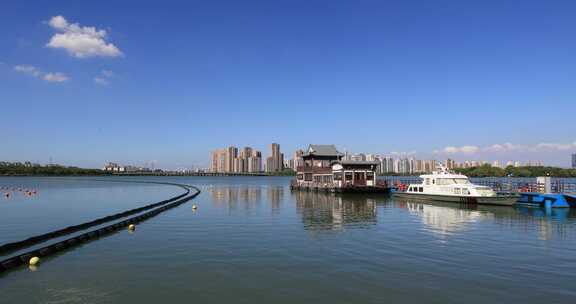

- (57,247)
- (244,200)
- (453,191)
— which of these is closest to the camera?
(57,247)

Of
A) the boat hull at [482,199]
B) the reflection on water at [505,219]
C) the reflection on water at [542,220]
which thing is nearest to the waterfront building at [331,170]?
the boat hull at [482,199]

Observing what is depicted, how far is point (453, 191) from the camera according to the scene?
2026 inches

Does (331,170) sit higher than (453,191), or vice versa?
(331,170)

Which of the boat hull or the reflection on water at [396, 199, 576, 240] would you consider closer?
the reflection on water at [396, 199, 576, 240]

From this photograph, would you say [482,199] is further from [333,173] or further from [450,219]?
[333,173]

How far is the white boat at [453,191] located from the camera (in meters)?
47.5

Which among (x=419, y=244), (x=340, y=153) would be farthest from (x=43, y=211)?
(x=340, y=153)

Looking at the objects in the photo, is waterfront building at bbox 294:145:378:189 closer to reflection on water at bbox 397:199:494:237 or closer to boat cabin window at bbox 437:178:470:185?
boat cabin window at bbox 437:178:470:185

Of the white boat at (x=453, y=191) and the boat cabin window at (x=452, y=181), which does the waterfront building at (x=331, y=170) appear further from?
the boat cabin window at (x=452, y=181)

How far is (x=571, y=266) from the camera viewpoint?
60.0 feet

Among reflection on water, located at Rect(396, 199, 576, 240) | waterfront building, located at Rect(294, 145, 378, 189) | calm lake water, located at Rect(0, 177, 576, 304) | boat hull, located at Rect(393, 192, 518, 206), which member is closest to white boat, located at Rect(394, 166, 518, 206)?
boat hull, located at Rect(393, 192, 518, 206)

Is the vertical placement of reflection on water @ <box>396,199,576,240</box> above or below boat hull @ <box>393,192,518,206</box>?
below

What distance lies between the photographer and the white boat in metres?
47.5

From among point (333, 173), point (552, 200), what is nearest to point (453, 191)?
point (552, 200)
